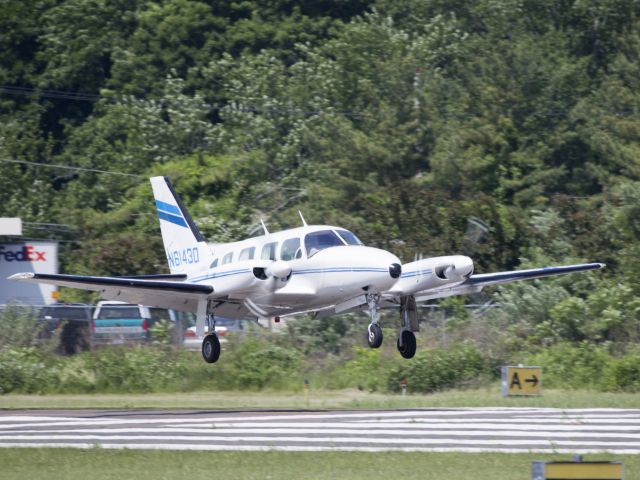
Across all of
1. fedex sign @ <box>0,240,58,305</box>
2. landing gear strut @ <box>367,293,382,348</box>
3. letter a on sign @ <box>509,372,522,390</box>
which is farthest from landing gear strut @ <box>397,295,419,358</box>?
fedex sign @ <box>0,240,58,305</box>

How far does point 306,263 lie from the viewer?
22891 mm

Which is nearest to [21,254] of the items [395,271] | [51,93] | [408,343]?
[408,343]

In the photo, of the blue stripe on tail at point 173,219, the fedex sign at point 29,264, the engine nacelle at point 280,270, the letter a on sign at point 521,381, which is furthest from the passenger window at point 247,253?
the fedex sign at point 29,264

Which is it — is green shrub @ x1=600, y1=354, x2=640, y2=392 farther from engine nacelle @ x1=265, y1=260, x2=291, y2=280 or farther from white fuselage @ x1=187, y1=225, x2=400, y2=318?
engine nacelle @ x1=265, y1=260, x2=291, y2=280

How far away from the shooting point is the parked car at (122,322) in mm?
31766

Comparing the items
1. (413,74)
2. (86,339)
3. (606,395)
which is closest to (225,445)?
(606,395)

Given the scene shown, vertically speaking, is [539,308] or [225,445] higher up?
[539,308]

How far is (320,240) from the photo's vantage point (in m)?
23.0

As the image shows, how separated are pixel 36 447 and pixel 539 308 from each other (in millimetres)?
17951

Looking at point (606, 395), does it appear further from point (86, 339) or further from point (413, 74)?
point (413, 74)

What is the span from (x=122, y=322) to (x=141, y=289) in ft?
35.7

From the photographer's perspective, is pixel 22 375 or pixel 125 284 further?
pixel 22 375

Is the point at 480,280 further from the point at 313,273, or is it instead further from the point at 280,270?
the point at 280,270

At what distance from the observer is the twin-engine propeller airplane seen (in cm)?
2191
